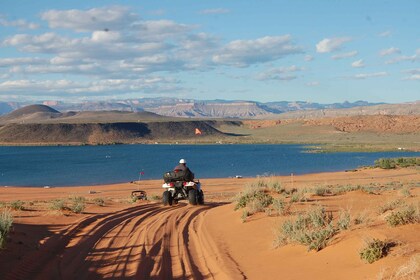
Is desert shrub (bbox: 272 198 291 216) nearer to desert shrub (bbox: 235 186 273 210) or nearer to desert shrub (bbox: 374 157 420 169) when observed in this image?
desert shrub (bbox: 235 186 273 210)

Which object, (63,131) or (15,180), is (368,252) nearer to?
(15,180)

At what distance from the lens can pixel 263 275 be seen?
8773mm

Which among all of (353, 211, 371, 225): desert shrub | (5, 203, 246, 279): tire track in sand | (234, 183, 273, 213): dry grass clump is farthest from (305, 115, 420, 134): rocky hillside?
(353, 211, 371, 225): desert shrub

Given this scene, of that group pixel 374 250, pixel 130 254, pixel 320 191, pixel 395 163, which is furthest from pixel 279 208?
pixel 395 163

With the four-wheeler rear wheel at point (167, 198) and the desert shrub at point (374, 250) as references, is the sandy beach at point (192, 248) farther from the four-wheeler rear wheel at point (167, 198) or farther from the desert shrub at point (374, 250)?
the four-wheeler rear wheel at point (167, 198)

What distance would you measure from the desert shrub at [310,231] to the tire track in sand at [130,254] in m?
1.22

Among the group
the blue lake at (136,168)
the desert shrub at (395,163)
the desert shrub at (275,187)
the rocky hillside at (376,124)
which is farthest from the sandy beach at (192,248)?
the rocky hillside at (376,124)

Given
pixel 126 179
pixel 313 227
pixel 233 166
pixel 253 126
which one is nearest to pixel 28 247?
pixel 313 227

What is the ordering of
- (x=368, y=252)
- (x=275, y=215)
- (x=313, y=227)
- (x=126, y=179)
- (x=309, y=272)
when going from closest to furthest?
1. (x=368, y=252)
2. (x=309, y=272)
3. (x=313, y=227)
4. (x=275, y=215)
5. (x=126, y=179)

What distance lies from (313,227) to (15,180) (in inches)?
1692

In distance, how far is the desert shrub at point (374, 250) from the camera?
7691 millimetres

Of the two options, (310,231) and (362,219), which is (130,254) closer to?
(310,231)

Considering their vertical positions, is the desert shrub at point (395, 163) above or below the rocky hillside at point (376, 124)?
below

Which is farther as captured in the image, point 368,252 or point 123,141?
point 123,141
